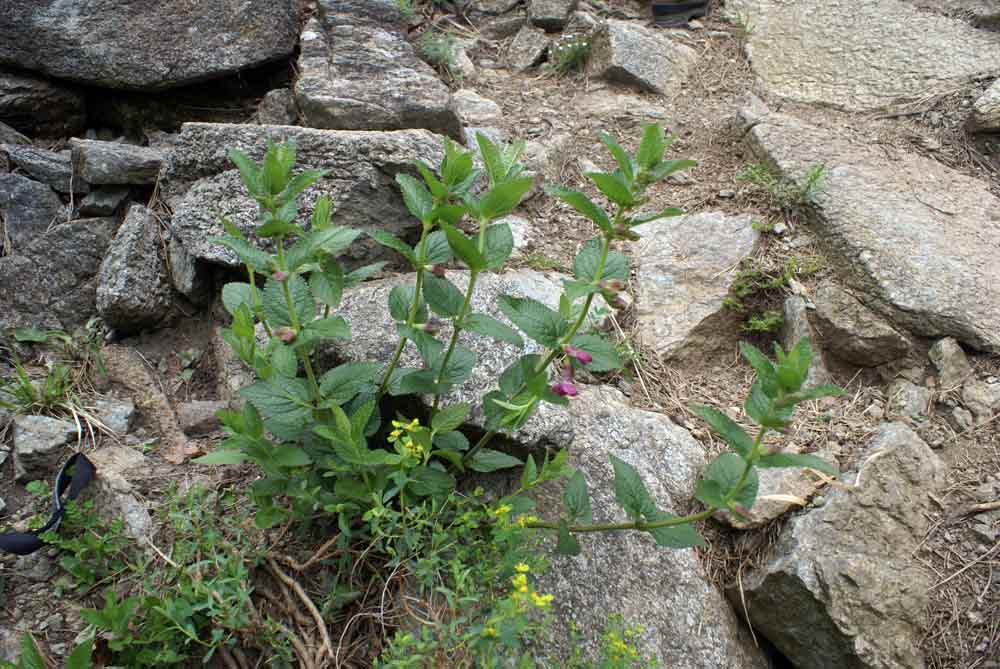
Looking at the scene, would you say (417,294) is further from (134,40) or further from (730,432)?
(134,40)

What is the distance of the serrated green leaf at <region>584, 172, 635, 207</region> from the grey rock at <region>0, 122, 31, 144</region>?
319 centimetres

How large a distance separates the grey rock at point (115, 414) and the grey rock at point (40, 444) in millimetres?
108

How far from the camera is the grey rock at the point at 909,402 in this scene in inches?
107

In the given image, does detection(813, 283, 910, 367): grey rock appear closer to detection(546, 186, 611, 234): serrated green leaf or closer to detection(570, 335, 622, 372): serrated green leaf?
detection(570, 335, 622, 372): serrated green leaf

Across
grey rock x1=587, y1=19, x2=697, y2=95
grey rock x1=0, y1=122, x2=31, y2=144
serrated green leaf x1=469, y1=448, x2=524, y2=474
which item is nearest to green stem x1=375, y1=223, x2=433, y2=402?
serrated green leaf x1=469, y1=448, x2=524, y2=474

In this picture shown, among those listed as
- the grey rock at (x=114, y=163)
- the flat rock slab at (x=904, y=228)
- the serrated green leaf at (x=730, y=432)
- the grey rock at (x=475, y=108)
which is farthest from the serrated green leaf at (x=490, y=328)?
the grey rock at (x=475, y=108)

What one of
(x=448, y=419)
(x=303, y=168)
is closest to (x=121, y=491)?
(x=448, y=419)

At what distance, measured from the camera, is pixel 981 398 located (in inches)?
106

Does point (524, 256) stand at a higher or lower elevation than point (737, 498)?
lower

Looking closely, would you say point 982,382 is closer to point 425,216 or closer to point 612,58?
point 425,216

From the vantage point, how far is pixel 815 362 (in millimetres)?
2932

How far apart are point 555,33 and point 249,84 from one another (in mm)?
2414

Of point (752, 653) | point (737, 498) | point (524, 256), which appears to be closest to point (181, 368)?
point (524, 256)

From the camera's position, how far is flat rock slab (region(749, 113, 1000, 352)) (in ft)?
9.49
